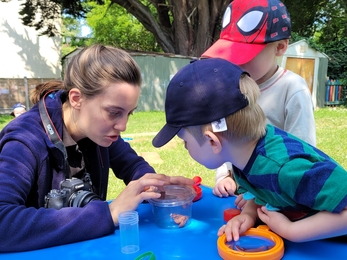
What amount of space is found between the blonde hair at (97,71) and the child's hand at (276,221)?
0.75 meters

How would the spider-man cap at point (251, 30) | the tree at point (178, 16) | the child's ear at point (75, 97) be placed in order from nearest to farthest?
the child's ear at point (75, 97)
the spider-man cap at point (251, 30)
the tree at point (178, 16)

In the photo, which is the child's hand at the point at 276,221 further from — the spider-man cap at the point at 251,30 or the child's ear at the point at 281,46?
the child's ear at the point at 281,46

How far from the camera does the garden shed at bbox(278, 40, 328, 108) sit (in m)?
12.0

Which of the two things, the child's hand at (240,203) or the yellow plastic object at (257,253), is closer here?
the yellow plastic object at (257,253)

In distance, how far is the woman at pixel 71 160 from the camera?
3.69 ft

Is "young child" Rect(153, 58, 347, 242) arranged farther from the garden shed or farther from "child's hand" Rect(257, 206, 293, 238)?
the garden shed

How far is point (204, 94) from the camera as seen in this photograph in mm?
1072

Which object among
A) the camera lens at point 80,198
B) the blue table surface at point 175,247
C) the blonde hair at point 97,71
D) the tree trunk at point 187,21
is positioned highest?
the tree trunk at point 187,21

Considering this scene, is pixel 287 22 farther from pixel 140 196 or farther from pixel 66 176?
pixel 66 176

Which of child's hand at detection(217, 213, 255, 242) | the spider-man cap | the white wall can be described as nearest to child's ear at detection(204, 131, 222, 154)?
child's hand at detection(217, 213, 255, 242)

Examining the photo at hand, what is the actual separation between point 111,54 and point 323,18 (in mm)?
21612

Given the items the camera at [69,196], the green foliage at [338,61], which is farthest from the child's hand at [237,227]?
the green foliage at [338,61]

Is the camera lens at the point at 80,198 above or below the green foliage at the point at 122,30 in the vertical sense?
below

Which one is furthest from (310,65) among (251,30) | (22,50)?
(22,50)
